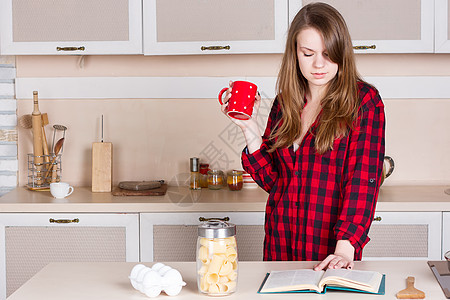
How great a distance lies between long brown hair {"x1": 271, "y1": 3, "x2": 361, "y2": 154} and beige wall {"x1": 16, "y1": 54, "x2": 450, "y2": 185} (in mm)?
1367

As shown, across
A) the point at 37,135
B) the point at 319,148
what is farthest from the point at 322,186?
the point at 37,135

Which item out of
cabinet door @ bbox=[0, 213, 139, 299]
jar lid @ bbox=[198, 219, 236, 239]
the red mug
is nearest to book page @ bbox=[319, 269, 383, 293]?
jar lid @ bbox=[198, 219, 236, 239]

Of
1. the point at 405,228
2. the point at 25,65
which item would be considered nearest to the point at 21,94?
the point at 25,65

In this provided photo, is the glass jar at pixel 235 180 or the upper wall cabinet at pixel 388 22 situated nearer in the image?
the upper wall cabinet at pixel 388 22

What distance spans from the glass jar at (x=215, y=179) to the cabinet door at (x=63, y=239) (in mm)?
523

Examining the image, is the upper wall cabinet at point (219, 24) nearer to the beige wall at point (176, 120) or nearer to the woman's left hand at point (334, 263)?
the beige wall at point (176, 120)

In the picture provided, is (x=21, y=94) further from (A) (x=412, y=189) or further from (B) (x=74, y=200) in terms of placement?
(A) (x=412, y=189)

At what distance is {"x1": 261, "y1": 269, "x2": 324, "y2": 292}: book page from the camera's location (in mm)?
1510

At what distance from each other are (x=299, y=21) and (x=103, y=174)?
1683 millimetres

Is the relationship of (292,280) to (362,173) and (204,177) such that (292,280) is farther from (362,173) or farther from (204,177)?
(204,177)

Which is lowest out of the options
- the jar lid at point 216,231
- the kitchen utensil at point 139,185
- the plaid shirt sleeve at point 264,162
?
the kitchen utensil at point 139,185

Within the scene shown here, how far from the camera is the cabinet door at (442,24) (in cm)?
302

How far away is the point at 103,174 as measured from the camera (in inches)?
128

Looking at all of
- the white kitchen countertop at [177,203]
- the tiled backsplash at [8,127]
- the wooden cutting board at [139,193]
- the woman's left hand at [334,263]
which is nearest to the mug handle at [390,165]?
the white kitchen countertop at [177,203]
